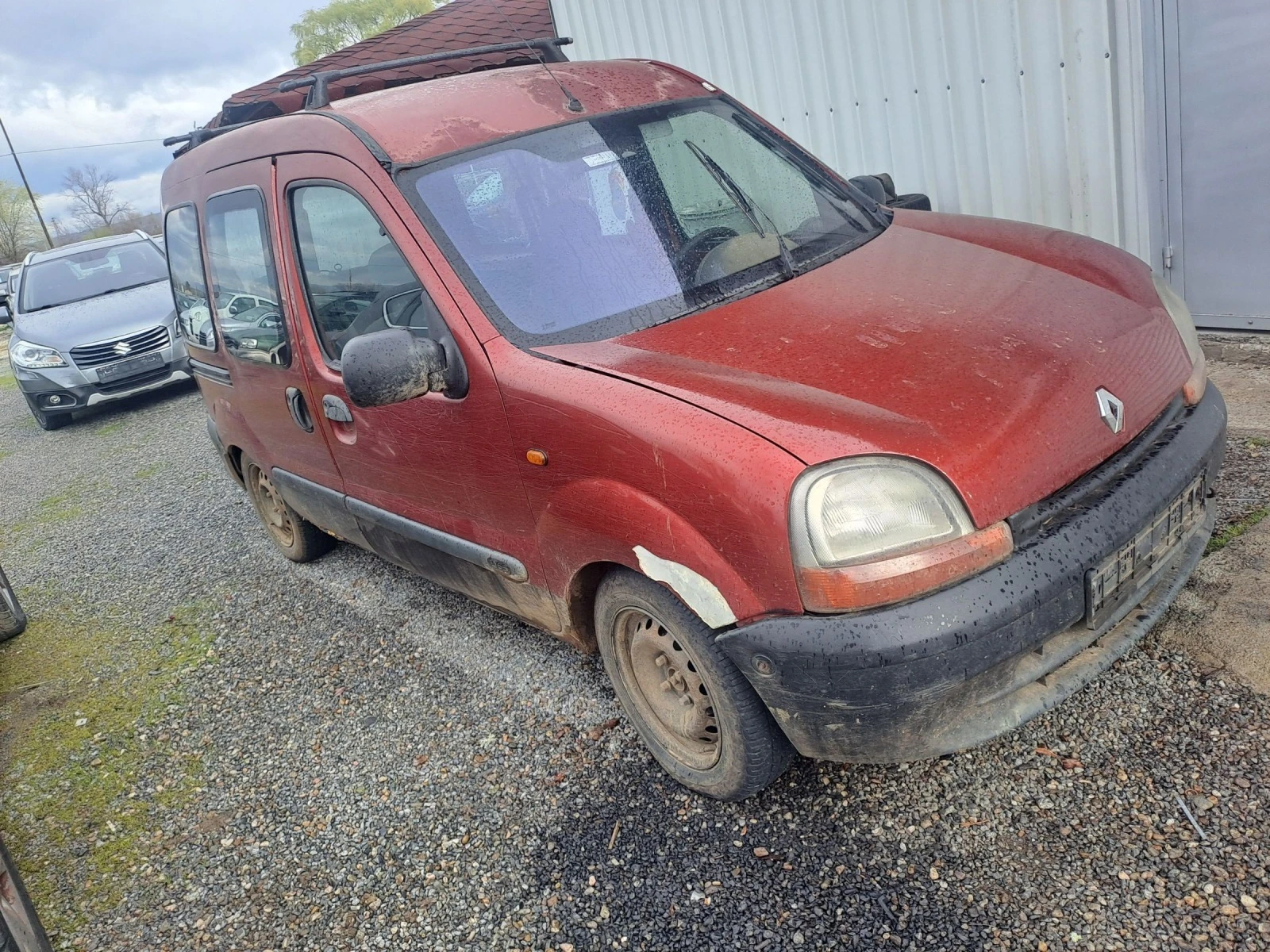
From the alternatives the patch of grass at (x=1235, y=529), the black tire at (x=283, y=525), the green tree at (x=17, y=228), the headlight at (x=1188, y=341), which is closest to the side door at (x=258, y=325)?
the black tire at (x=283, y=525)

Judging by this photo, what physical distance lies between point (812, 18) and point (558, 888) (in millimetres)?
5437

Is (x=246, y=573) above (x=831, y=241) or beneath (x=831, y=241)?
beneath

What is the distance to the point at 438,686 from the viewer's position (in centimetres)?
375

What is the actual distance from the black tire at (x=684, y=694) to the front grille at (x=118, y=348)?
9.18m

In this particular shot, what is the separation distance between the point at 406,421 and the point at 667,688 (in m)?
1.25

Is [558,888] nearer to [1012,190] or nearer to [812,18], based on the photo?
[1012,190]

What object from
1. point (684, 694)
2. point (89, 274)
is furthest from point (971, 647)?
point (89, 274)

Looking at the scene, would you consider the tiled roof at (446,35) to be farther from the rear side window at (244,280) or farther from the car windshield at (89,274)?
the rear side window at (244,280)

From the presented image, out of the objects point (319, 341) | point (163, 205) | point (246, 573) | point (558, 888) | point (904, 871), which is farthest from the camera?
point (246, 573)

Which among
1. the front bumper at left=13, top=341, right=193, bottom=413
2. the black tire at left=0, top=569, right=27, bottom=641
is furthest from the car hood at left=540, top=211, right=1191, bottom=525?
the front bumper at left=13, top=341, right=193, bottom=413

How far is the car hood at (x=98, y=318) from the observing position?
10.3 m

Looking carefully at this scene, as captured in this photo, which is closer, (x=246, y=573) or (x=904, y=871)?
(x=904, y=871)

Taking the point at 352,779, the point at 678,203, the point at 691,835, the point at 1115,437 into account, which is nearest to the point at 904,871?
the point at 691,835

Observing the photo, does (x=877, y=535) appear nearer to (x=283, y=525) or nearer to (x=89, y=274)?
(x=283, y=525)
